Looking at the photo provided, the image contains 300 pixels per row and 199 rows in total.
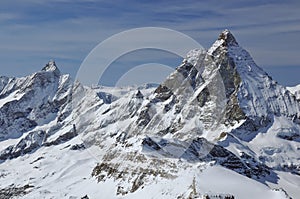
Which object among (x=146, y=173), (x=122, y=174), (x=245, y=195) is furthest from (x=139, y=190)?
(x=245, y=195)

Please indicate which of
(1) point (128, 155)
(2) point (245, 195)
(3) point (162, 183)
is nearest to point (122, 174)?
(1) point (128, 155)

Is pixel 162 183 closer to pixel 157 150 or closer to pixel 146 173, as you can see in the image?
pixel 146 173

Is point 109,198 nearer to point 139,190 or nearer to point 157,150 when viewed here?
point 139,190

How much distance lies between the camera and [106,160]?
19488 cm

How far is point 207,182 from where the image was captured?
453 ft

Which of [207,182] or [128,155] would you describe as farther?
[128,155]

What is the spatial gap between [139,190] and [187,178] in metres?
15.9

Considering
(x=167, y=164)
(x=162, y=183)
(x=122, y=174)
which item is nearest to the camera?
(x=162, y=183)

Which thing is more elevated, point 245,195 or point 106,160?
point 245,195

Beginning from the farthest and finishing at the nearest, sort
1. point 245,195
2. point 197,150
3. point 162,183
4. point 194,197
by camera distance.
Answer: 1. point 197,150
2. point 162,183
3. point 245,195
4. point 194,197

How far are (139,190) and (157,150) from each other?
27.5m

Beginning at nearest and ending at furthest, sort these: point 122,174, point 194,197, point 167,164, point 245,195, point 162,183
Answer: point 194,197 < point 245,195 < point 162,183 < point 167,164 < point 122,174

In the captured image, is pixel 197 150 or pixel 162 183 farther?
pixel 197 150

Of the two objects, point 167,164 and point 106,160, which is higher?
point 167,164
